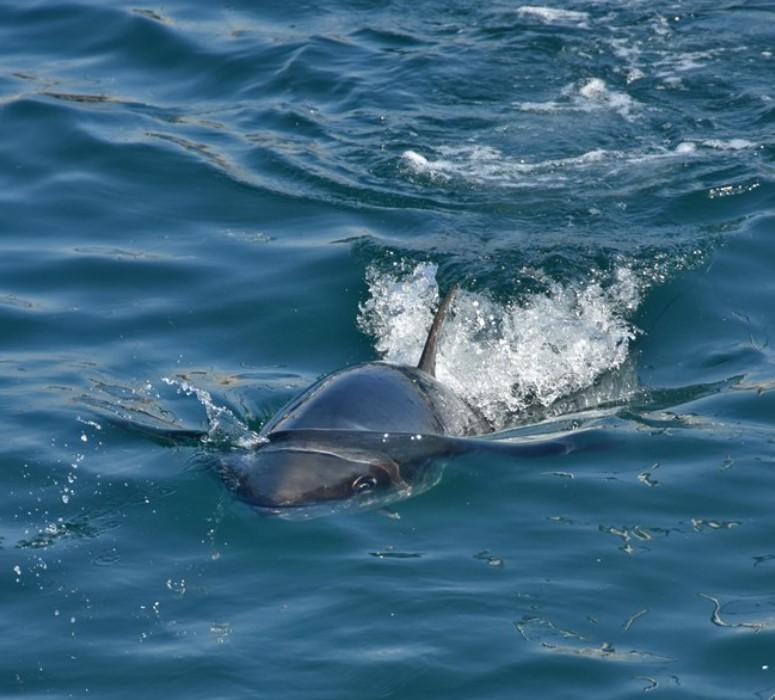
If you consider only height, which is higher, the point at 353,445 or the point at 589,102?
the point at 589,102

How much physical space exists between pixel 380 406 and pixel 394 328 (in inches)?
74.7

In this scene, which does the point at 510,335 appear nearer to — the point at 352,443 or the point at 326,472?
the point at 352,443

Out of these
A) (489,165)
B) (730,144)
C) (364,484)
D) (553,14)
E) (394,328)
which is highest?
(553,14)

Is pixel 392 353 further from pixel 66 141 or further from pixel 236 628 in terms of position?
pixel 66 141

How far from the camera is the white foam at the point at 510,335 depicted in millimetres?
8883

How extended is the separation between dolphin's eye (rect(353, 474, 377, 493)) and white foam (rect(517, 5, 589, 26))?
773 cm

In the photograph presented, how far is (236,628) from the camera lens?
6.20m

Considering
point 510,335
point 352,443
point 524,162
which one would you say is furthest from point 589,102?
point 352,443

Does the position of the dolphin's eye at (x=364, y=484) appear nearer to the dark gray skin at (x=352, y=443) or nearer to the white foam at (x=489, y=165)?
the dark gray skin at (x=352, y=443)

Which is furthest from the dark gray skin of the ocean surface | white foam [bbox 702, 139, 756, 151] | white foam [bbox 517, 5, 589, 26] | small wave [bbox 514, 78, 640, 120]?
white foam [bbox 517, 5, 589, 26]

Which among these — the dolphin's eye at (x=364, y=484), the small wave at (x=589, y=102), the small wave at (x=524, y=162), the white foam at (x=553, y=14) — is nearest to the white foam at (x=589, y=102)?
the small wave at (x=589, y=102)

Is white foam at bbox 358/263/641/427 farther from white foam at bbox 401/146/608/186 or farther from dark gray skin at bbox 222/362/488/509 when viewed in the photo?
white foam at bbox 401/146/608/186

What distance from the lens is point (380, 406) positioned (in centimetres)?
770

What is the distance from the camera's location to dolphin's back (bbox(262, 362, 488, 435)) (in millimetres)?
7496
